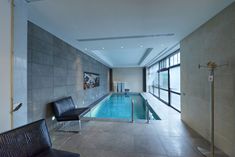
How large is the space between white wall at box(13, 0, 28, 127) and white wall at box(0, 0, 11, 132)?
0.11m

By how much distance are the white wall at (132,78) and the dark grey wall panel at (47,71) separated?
404 inches

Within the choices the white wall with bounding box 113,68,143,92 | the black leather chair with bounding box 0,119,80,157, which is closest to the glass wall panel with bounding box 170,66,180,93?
the black leather chair with bounding box 0,119,80,157

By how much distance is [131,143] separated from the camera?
115 inches

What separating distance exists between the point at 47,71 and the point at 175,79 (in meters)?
Result: 5.42

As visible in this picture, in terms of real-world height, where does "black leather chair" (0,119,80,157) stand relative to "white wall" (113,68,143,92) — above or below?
below

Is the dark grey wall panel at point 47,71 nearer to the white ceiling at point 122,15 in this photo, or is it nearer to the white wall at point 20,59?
the white ceiling at point 122,15

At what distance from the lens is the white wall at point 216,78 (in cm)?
233

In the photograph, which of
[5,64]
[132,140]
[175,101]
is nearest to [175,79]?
[175,101]

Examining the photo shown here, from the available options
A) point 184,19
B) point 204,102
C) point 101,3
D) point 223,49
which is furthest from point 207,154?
point 101,3

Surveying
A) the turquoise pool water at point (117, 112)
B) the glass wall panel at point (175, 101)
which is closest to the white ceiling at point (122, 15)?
the turquoise pool water at point (117, 112)

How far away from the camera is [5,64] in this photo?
1.83 m

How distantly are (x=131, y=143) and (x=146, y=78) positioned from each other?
1199cm

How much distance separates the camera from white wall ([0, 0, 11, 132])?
178 centimetres

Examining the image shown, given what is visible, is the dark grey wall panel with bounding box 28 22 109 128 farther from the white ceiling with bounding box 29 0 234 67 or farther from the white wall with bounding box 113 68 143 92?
the white wall with bounding box 113 68 143 92
